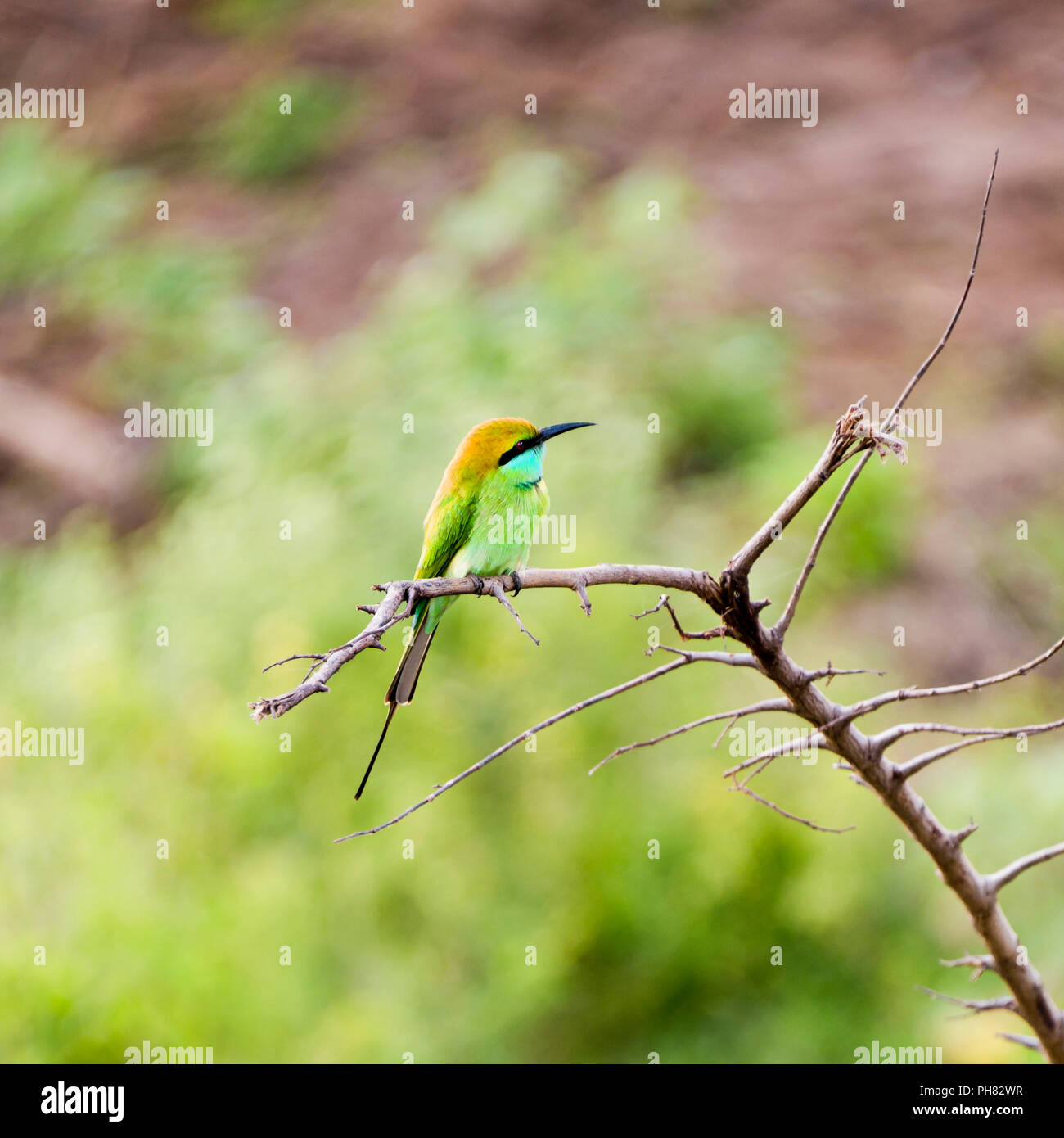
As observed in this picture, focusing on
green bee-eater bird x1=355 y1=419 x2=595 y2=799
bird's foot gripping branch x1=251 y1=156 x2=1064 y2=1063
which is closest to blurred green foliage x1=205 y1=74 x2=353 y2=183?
green bee-eater bird x1=355 y1=419 x2=595 y2=799

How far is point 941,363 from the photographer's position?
8258 mm

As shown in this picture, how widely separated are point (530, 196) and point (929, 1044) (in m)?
5.68

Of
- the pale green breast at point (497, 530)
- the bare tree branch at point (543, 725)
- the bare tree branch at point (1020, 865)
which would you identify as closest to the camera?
the bare tree branch at point (543, 725)

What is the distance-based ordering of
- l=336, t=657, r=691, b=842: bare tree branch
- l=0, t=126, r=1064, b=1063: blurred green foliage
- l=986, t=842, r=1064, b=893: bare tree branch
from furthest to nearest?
l=0, t=126, r=1064, b=1063: blurred green foliage → l=986, t=842, r=1064, b=893: bare tree branch → l=336, t=657, r=691, b=842: bare tree branch

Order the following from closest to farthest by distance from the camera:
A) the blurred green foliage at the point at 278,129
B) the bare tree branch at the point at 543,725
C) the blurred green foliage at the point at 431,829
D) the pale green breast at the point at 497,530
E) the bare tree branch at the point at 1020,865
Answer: the bare tree branch at the point at 543,725 → the bare tree branch at the point at 1020,865 → the pale green breast at the point at 497,530 → the blurred green foliage at the point at 431,829 → the blurred green foliage at the point at 278,129

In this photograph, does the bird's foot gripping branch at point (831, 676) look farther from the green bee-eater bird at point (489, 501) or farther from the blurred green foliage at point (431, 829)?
the blurred green foliage at point (431, 829)

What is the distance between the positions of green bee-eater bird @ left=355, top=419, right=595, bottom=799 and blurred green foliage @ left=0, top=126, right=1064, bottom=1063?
1266 millimetres

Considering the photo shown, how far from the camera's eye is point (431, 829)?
367 centimetres

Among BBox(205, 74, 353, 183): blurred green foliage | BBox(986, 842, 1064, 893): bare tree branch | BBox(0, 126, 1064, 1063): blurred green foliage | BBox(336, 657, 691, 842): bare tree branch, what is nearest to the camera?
BBox(336, 657, 691, 842): bare tree branch

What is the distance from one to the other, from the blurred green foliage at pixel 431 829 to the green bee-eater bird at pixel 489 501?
1.27 metres

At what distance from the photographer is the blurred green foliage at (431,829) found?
3211mm

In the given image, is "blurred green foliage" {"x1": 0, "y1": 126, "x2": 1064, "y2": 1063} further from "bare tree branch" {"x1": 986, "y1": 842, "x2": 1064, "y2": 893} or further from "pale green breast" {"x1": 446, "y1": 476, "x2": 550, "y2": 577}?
"bare tree branch" {"x1": 986, "y1": 842, "x2": 1064, "y2": 893}

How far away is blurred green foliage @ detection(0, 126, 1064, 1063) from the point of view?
321cm

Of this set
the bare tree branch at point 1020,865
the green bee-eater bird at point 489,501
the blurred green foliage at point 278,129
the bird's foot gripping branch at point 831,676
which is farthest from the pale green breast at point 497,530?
the blurred green foliage at point 278,129
